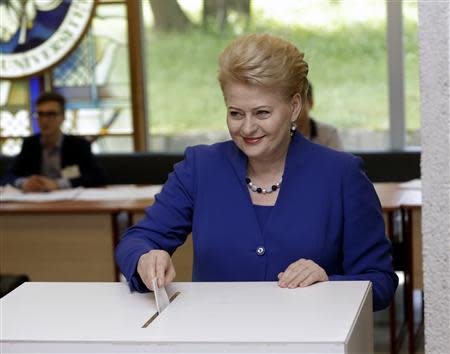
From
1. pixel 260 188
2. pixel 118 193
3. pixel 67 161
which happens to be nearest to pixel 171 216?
pixel 260 188

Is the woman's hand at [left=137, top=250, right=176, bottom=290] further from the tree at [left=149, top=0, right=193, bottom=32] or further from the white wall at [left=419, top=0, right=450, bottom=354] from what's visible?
the tree at [left=149, top=0, right=193, bottom=32]

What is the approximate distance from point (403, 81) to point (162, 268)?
19.5 ft

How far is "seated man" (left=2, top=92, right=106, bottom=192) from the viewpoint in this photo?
7227 millimetres

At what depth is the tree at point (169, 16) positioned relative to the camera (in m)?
8.35

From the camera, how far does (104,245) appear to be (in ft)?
20.3

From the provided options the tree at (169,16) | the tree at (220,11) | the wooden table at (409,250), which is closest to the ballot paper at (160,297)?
the wooden table at (409,250)

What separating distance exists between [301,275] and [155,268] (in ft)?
1.20

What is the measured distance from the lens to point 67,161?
7.35 metres

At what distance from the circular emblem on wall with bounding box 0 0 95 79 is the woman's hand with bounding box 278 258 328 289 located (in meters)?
6.36

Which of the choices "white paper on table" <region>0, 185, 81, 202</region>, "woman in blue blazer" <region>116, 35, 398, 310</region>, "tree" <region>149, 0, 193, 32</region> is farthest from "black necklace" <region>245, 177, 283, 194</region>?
"tree" <region>149, 0, 193, 32</region>

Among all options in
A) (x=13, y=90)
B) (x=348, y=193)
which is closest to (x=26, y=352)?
(x=348, y=193)

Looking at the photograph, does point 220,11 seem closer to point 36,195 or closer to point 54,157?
point 54,157

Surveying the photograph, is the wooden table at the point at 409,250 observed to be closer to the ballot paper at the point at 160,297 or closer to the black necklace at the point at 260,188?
the black necklace at the point at 260,188

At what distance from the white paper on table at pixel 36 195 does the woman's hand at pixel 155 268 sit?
4.19 meters
